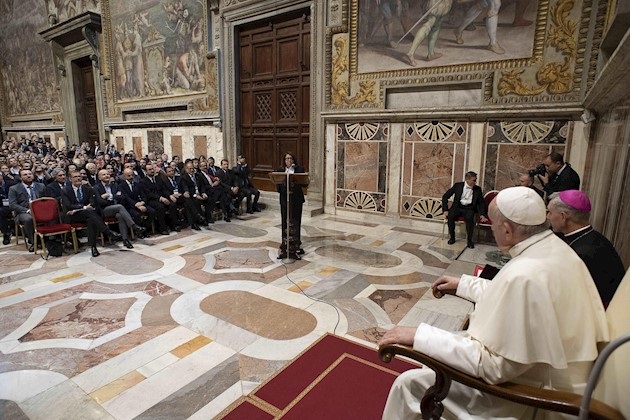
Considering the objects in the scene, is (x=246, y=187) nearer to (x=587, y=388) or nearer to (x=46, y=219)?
(x=46, y=219)

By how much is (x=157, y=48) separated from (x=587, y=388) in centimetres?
1366

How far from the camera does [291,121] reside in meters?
9.41

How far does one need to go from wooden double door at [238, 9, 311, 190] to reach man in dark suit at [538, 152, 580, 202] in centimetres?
548

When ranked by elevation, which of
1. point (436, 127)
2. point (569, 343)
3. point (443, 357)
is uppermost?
point (436, 127)

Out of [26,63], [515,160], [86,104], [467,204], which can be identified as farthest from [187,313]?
[26,63]

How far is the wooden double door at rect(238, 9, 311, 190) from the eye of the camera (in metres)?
9.00

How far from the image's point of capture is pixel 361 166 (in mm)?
7965

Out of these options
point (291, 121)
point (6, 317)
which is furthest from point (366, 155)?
point (6, 317)

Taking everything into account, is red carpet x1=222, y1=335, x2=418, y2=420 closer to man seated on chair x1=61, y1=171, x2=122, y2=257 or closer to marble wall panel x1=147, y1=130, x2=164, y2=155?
man seated on chair x1=61, y1=171, x2=122, y2=257

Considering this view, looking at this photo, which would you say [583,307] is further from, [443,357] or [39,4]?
[39,4]

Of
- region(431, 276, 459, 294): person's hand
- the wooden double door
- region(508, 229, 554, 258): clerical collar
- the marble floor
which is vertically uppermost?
the wooden double door

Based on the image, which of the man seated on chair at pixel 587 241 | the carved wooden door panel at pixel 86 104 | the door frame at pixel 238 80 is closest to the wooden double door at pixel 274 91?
the door frame at pixel 238 80

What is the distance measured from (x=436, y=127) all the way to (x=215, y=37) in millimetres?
6861

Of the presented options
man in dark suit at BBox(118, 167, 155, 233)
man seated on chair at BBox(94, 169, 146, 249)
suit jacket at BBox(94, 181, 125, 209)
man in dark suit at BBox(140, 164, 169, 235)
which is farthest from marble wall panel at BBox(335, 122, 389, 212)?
suit jacket at BBox(94, 181, 125, 209)
